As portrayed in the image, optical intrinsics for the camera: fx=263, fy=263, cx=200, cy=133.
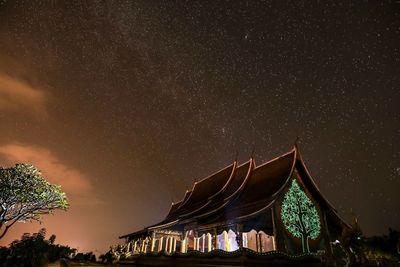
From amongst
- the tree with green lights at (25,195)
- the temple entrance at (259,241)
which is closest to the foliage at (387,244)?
the temple entrance at (259,241)

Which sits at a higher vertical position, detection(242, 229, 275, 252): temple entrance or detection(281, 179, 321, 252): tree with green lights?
detection(281, 179, 321, 252): tree with green lights

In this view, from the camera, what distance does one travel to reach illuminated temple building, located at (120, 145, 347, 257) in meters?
14.2

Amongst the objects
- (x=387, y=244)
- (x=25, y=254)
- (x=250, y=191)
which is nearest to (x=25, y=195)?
(x=25, y=254)

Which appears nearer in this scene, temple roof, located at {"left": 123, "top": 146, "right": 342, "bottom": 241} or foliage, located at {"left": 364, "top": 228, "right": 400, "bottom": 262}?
temple roof, located at {"left": 123, "top": 146, "right": 342, "bottom": 241}

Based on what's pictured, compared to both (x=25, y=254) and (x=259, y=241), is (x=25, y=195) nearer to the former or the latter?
(x=25, y=254)

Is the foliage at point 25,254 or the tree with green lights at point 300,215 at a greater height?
the tree with green lights at point 300,215

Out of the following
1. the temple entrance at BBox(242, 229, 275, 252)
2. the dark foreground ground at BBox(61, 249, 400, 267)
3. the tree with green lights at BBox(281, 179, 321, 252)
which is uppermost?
the tree with green lights at BBox(281, 179, 321, 252)

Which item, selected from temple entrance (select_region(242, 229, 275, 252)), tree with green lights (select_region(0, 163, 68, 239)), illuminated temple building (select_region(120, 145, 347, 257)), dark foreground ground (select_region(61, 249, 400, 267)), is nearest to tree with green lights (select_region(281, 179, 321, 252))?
illuminated temple building (select_region(120, 145, 347, 257))

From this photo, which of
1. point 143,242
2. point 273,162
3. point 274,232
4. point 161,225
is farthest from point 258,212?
point 143,242

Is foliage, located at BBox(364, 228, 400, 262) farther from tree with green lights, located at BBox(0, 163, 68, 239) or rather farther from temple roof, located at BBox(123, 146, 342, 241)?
tree with green lights, located at BBox(0, 163, 68, 239)

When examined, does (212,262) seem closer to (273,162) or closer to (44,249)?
(44,249)

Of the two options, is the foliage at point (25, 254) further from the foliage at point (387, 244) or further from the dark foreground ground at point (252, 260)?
the foliage at point (387, 244)

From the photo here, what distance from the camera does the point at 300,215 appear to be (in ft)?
50.0

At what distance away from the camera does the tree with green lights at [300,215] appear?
47.4 feet
